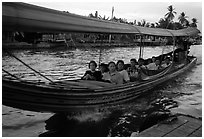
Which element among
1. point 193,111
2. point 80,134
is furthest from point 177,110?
point 80,134

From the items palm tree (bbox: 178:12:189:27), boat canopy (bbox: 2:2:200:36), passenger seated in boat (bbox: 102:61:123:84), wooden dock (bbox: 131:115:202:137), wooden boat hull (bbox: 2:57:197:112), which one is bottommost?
wooden dock (bbox: 131:115:202:137)

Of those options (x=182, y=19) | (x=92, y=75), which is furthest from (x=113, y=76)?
(x=182, y=19)

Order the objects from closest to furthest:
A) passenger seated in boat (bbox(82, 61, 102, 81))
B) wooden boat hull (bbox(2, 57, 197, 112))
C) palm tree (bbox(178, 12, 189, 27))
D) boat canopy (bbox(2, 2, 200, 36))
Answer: boat canopy (bbox(2, 2, 200, 36)) → wooden boat hull (bbox(2, 57, 197, 112)) → passenger seated in boat (bbox(82, 61, 102, 81)) → palm tree (bbox(178, 12, 189, 27))

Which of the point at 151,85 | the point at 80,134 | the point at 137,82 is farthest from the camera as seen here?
the point at 151,85

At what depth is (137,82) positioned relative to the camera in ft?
24.5

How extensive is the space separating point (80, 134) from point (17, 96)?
165 centimetres

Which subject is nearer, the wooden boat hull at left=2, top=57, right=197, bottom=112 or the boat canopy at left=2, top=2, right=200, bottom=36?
the boat canopy at left=2, top=2, right=200, bottom=36

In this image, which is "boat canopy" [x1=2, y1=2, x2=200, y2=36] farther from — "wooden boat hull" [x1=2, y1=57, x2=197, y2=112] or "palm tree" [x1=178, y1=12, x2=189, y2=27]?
"palm tree" [x1=178, y1=12, x2=189, y2=27]

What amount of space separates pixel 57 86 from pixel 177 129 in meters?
2.42

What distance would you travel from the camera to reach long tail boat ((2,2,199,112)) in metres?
3.61

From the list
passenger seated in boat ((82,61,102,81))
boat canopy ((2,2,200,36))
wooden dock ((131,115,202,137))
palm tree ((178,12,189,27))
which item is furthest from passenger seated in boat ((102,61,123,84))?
palm tree ((178,12,189,27))

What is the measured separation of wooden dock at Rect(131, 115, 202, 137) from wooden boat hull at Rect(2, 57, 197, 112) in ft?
5.84

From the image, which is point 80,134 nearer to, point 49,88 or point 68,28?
point 49,88

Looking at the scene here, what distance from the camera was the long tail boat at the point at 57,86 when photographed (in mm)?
3606
